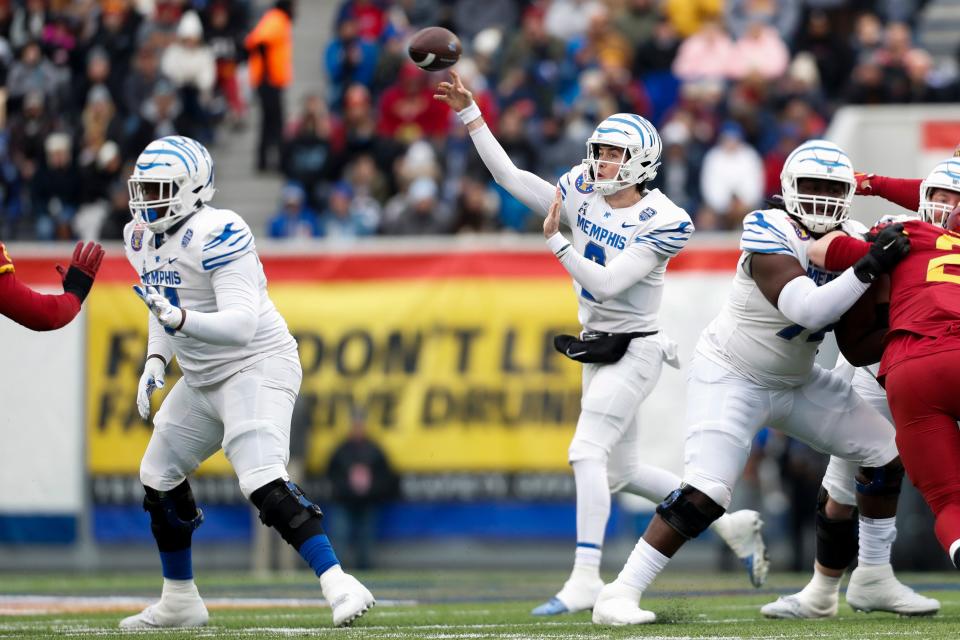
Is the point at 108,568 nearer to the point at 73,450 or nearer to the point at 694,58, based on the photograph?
the point at 73,450

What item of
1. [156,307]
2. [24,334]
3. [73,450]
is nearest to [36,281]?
[24,334]

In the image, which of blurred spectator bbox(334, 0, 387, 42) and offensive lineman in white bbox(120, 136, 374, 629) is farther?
blurred spectator bbox(334, 0, 387, 42)

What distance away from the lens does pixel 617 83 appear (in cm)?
1358

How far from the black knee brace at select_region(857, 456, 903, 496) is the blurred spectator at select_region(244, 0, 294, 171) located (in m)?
8.49

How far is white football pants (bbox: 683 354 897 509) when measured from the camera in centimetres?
635

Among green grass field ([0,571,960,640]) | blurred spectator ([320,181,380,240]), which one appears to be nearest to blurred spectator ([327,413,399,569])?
green grass field ([0,571,960,640])

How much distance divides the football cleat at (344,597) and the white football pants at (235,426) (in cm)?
41

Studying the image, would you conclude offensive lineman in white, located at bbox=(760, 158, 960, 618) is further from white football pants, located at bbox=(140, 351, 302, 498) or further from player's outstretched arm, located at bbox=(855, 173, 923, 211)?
white football pants, located at bbox=(140, 351, 302, 498)

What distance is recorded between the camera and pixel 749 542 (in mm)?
7320

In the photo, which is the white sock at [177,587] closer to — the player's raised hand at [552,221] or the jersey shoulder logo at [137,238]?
the jersey shoulder logo at [137,238]

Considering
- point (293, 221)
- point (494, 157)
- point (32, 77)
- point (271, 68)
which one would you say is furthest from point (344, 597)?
point (32, 77)

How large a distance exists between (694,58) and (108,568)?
242 inches

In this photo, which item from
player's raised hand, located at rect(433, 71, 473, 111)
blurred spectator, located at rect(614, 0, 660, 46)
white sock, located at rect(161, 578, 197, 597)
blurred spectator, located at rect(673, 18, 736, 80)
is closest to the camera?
white sock, located at rect(161, 578, 197, 597)

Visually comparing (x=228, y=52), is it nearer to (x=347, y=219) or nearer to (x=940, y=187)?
(x=347, y=219)
